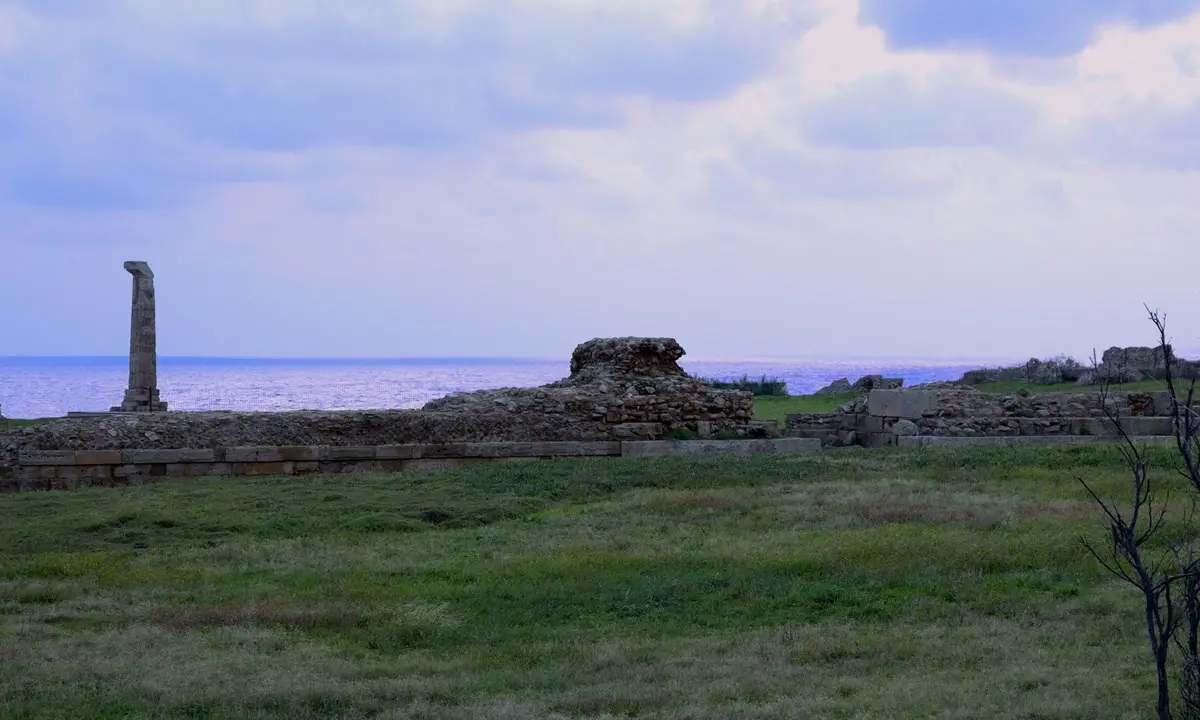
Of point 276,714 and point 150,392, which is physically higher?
point 150,392

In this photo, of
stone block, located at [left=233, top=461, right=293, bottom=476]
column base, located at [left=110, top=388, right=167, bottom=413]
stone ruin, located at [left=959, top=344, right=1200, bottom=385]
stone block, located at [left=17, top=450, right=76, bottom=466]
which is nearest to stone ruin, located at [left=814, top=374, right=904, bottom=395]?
stone ruin, located at [left=959, top=344, right=1200, bottom=385]

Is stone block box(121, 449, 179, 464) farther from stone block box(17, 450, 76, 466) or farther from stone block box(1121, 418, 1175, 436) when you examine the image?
stone block box(1121, 418, 1175, 436)

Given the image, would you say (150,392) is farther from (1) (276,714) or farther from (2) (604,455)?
(1) (276,714)

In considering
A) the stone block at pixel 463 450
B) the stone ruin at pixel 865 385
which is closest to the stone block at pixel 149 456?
the stone block at pixel 463 450

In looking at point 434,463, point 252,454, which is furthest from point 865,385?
point 252,454

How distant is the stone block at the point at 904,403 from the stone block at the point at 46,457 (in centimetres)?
1470

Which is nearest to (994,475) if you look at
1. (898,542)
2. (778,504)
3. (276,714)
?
(778,504)

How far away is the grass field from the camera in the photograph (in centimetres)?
682

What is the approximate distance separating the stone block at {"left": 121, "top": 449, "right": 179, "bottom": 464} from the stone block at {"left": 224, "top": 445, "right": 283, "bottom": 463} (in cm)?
88

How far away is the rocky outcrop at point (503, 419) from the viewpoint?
19953 millimetres

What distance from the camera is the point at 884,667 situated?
732 cm

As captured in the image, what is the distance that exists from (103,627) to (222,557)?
9.61 ft

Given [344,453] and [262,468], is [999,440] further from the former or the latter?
[262,468]

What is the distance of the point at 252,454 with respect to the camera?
20.0 m
